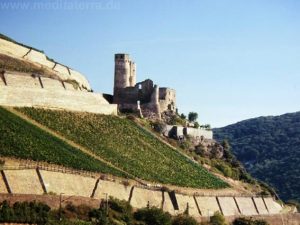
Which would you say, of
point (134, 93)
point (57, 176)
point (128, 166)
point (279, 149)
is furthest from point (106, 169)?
point (279, 149)

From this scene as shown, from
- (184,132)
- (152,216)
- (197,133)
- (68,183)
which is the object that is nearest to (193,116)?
(197,133)

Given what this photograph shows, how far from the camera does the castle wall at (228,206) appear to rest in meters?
76.7

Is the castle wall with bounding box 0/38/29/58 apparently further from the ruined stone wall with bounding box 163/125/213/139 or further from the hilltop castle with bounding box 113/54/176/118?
the ruined stone wall with bounding box 163/125/213/139

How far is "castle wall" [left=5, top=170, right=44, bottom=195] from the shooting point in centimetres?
5138

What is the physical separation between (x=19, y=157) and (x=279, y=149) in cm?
13551

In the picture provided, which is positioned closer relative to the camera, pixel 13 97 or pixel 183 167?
pixel 13 97

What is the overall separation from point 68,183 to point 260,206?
3629 centimetres

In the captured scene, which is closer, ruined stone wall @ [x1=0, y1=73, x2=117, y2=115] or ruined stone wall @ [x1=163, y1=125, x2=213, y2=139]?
ruined stone wall @ [x1=0, y1=73, x2=117, y2=115]

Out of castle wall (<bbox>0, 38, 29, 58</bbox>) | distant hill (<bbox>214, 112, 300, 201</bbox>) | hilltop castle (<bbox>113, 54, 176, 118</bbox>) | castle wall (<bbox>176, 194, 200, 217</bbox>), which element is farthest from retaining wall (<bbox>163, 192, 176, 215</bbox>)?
distant hill (<bbox>214, 112, 300, 201</bbox>)

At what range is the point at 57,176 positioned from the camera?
57469 millimetres

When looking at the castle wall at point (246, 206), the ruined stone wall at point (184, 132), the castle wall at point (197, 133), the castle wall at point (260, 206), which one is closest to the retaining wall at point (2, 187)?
the castle wall at point (246, 206)

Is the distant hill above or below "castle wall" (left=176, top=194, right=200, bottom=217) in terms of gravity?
above

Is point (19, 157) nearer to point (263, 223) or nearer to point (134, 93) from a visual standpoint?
point (263, 223)

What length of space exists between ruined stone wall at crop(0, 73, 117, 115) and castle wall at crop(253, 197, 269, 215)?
2198cm
